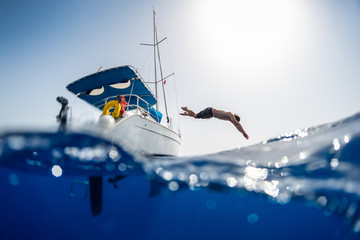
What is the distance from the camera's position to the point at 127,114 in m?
6.27

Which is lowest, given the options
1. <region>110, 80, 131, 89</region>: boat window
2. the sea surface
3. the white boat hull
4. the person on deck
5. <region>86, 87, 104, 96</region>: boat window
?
the sea surface

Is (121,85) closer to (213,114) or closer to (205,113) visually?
(205,113)

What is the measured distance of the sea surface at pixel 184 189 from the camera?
3682 mm

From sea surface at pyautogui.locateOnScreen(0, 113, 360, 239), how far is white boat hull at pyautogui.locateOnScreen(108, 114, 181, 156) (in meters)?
1.21

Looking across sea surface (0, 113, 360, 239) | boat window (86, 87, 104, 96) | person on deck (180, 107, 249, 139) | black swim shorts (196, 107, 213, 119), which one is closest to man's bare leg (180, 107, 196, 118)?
person on deck (180, 107, 249, 139)

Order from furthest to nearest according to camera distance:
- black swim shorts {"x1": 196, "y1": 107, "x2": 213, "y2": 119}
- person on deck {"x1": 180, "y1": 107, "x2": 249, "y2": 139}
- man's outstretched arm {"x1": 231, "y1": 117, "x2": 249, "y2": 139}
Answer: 1. black swim shorts {"x1": 196, "y1": 107, "x2": 213, "y2": 119}
2. person on deck {"x1": 180, "y1": 107, "x2": 249, "y2": 139}
3. man's outstretched arm {"x1": 231, "y1": 117, "x2": 249, "y2": 139}

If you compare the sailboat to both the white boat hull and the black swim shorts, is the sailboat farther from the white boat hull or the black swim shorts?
the black swim shorts

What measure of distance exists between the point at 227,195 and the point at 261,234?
176cm

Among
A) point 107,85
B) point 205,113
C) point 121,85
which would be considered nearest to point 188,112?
point 205,113

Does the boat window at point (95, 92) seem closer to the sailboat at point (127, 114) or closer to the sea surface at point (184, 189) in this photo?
the sailboat at point (127, 114)

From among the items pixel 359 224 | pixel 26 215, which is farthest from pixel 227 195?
pixel 26 215

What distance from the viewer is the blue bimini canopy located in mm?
7895

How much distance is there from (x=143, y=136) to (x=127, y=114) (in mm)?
1194

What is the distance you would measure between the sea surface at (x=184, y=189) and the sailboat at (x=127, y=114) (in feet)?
4.13
